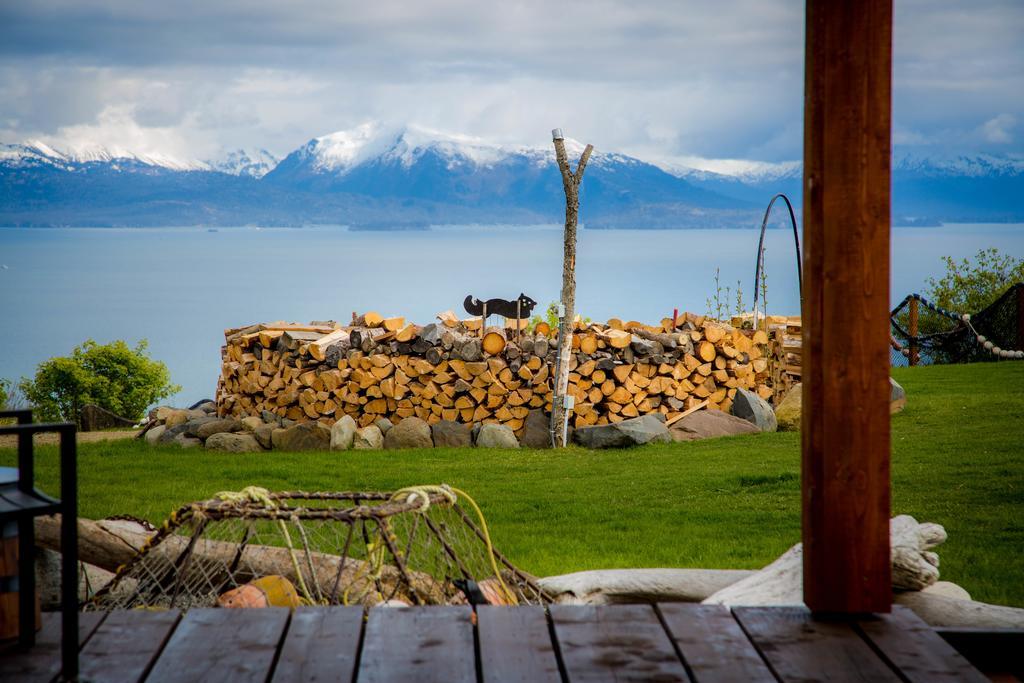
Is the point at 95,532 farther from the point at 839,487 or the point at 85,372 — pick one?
the point at 85,372

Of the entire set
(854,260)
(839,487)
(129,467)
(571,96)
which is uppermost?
(571,96)

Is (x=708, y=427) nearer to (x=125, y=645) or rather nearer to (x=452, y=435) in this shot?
(x=452, y=435)

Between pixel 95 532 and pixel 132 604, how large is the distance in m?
0.50

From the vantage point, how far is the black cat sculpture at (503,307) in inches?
364

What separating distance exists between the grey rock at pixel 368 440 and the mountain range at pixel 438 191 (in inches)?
4165

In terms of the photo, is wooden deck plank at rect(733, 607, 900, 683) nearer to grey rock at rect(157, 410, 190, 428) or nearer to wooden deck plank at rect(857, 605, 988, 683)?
wooden deck plank at rect(857, 605, 988, 683)

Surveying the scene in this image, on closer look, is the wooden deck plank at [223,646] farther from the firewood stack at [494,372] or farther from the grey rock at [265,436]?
the grey rock at [265,436]

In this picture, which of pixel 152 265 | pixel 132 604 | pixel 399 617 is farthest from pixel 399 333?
pixel 152 265

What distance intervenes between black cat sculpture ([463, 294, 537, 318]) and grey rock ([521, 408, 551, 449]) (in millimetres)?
982

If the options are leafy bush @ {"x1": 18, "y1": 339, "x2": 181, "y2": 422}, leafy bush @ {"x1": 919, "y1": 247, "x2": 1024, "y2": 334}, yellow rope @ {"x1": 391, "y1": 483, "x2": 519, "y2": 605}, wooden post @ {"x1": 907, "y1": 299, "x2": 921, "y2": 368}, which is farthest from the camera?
leafy bush @ {"x1": 919, "y1": 247, "x2": 1024, "y2": 334}

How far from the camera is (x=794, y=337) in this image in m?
10.3

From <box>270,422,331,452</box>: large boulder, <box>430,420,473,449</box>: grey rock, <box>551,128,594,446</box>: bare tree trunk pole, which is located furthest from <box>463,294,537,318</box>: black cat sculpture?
<box>270,422,331,452</box>: large boulder

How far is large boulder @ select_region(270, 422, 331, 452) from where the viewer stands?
884cm

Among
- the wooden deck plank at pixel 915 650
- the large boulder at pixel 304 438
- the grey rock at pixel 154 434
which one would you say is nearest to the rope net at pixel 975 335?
the large boulder at pixel 304 438
